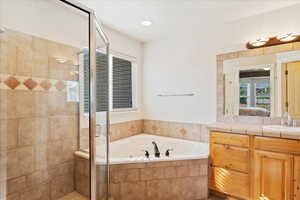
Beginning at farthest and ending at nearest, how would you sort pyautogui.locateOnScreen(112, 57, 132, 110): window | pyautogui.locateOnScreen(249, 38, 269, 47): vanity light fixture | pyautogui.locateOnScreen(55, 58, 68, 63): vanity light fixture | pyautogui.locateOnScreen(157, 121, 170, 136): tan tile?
pyautogui.locateOnScreen(157, 121, 170, 136): tan tile
pyautogui.locateOnScreen(112, 57, 132, 110): window
pyautogui.locateOnScreen(249, 38, 269, 47): vanity light fixture
pyautogui.locateOnScreen(55, 58, 68, 63): vanity light fixture

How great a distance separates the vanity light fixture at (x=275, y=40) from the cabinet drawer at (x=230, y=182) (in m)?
1.73

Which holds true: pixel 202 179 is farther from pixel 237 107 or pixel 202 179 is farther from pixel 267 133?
pixel 237 107

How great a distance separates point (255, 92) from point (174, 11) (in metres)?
1.59

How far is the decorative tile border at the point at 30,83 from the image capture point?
1.62 metres

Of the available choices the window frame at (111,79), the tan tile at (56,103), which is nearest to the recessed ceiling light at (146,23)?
the window frame at (111,79)

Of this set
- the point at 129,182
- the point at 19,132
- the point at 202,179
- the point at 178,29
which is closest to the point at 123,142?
the point at 129,182

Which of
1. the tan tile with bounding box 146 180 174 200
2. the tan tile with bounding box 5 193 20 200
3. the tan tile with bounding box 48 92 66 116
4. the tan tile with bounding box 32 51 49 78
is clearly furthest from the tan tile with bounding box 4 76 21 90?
the tan tile with bounding box 146 180 174 200

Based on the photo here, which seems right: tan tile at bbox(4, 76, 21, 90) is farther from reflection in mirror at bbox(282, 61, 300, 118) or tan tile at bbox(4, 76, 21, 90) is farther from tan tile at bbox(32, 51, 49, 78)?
reflection in mirror at bbox(282, 61, 300, 118)

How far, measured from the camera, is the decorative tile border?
162cm

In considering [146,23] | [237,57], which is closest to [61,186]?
[146,23]

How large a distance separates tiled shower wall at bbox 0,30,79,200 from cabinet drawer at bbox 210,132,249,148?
1753mm

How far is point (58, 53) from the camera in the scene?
2035mm

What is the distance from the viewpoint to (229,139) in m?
2.19

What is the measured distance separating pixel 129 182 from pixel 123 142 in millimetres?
963
